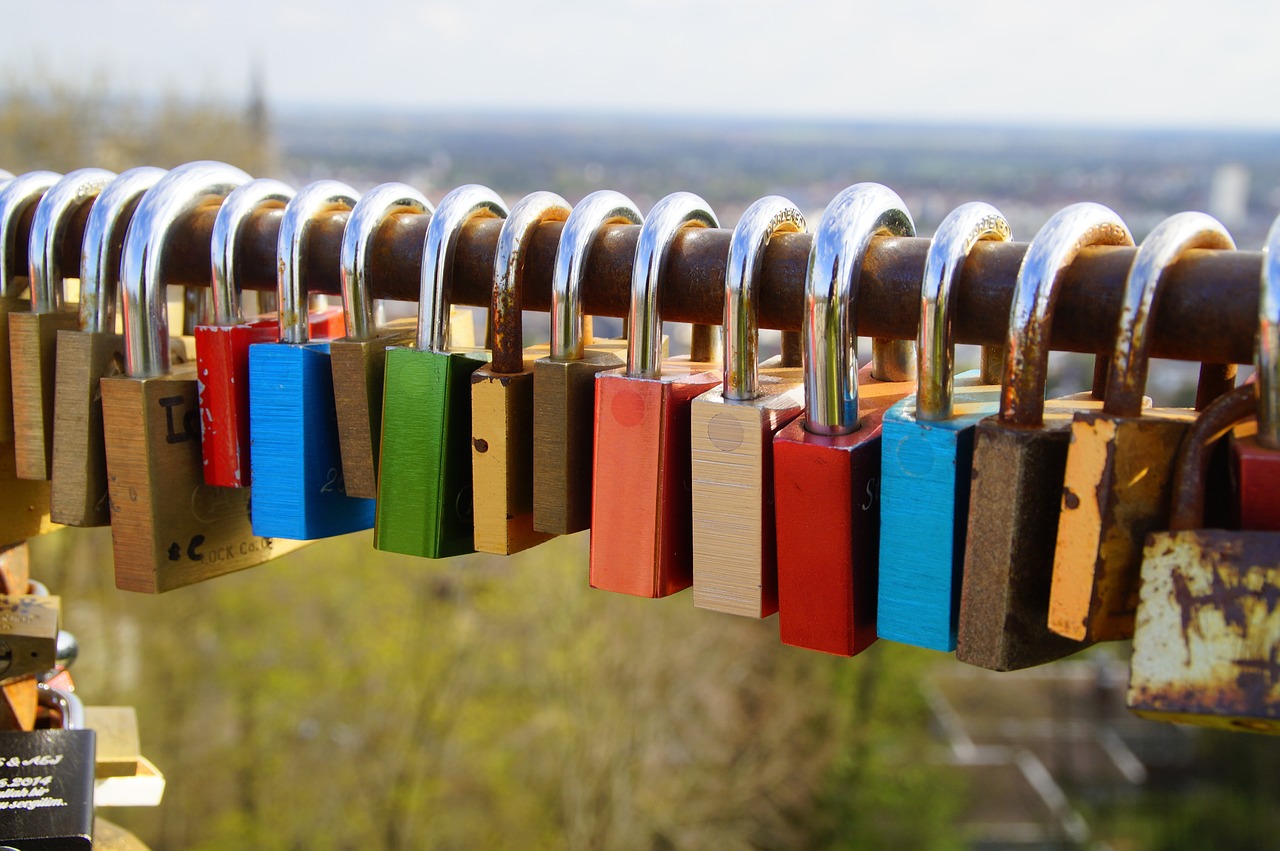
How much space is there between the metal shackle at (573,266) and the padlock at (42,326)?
385 millimetres

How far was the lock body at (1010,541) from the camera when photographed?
1.83 ft

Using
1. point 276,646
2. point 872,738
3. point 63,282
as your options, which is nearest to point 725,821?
point 872,738

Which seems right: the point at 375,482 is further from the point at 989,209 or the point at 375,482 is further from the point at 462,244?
the point at 989,209

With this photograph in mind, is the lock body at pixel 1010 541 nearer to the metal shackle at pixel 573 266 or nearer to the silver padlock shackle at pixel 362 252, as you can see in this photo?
the metal shackle at pixel 573 266

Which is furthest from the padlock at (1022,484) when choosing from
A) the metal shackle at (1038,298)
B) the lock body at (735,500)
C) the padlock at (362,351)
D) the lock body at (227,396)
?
the lock body at (227,396)

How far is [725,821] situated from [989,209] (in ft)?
63.3

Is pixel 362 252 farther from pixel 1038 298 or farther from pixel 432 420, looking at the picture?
pixel 1038 298

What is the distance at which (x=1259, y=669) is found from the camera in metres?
0.48

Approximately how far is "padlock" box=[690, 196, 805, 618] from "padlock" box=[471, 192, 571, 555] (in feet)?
0.39

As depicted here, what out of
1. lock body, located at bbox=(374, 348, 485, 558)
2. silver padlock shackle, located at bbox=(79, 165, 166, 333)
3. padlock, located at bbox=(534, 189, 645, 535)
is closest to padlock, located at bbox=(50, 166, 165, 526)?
silver padlock shackle, located at bbox=(79, 165, 166, 333)

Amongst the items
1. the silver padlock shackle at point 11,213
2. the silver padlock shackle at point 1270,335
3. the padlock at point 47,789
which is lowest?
the padlock at point 47,789

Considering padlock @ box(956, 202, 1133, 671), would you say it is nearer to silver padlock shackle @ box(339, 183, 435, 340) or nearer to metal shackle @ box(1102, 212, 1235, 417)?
metal shackle @ box(1102, 212, 1235, 417)

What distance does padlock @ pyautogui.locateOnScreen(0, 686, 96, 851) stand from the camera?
2.42ft

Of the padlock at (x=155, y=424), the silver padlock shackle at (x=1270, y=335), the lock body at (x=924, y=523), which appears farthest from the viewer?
the padlock at (x=155, y=424)
